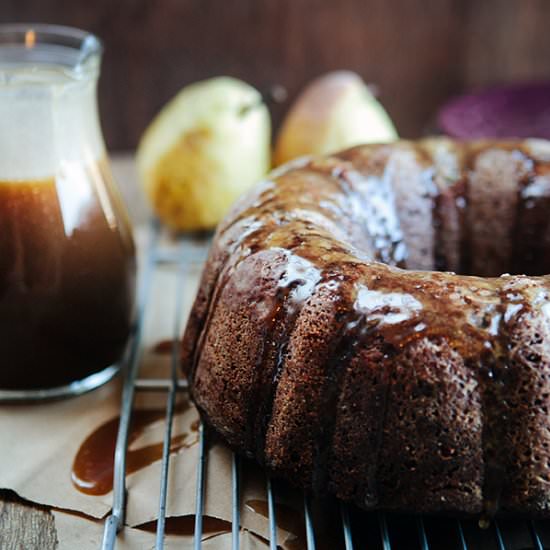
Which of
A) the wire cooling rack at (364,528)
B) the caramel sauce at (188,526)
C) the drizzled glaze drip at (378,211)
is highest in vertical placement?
the drizzled glaze drip at (378,211)

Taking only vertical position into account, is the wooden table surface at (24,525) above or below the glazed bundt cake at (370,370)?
below

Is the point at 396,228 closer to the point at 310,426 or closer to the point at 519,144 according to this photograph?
the point at 519,144

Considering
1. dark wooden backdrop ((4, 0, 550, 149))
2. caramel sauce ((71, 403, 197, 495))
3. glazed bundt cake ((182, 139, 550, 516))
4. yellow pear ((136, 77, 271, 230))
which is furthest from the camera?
dark wooden backdrop ((4, 0, 550, 149))

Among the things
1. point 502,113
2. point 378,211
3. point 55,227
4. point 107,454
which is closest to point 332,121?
point 502,113

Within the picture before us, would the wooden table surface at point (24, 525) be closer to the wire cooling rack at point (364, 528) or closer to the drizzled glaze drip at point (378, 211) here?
the wire cooling rack at point (364, 528)

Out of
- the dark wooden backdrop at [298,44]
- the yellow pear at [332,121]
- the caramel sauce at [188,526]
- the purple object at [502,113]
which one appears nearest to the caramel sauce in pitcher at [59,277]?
the caramel sauce at [188,526]

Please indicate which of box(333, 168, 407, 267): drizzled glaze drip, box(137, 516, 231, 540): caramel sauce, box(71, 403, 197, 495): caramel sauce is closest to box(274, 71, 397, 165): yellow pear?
box(333, 168, 407, 267): drizzled glaze drip

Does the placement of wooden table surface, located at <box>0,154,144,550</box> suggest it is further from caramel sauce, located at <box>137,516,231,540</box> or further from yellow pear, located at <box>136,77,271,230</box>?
yellow pear, located at <box>136,77,271,230</box>
